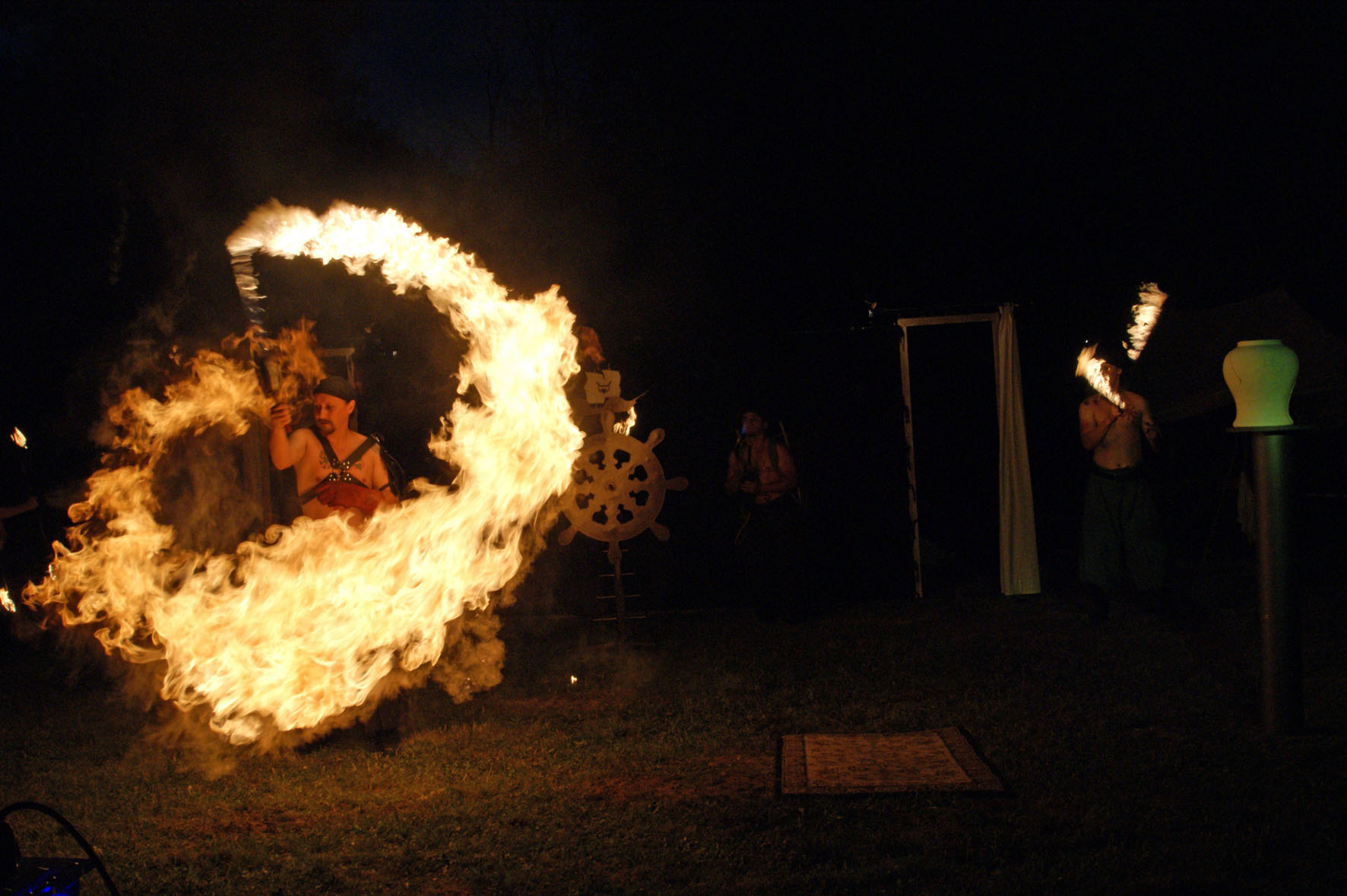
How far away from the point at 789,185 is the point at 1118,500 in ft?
34.4

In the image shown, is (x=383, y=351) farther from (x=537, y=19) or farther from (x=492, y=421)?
(x=537, y=19)

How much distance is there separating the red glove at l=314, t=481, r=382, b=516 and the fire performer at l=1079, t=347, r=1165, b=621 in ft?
17.9

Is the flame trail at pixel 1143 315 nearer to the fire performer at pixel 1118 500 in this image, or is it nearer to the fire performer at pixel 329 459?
the fire performer at pixel 1118 500

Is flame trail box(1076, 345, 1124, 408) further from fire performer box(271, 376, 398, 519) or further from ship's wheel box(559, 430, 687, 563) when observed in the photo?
fire performer box(271, 376, 398, 519)

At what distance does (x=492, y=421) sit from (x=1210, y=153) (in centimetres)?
1483

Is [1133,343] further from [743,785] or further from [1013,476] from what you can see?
[743,785]

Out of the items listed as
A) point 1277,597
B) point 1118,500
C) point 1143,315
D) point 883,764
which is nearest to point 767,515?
point 1118,500

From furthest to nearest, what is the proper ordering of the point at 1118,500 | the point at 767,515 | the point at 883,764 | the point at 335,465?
the point at 767,515 < the point at 1118,500 < the point at 335,465 < the point at 883,764

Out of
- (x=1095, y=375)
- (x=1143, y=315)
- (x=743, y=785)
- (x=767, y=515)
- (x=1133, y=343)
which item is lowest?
(x=743, y=785)

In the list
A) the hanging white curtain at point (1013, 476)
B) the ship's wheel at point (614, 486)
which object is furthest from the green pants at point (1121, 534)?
the ship's wheel at point (614, 486)

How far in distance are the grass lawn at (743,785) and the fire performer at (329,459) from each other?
1.22m

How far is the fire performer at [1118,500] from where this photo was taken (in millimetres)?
7711

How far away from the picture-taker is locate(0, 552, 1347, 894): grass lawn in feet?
12.5

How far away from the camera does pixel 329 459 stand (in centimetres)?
568
